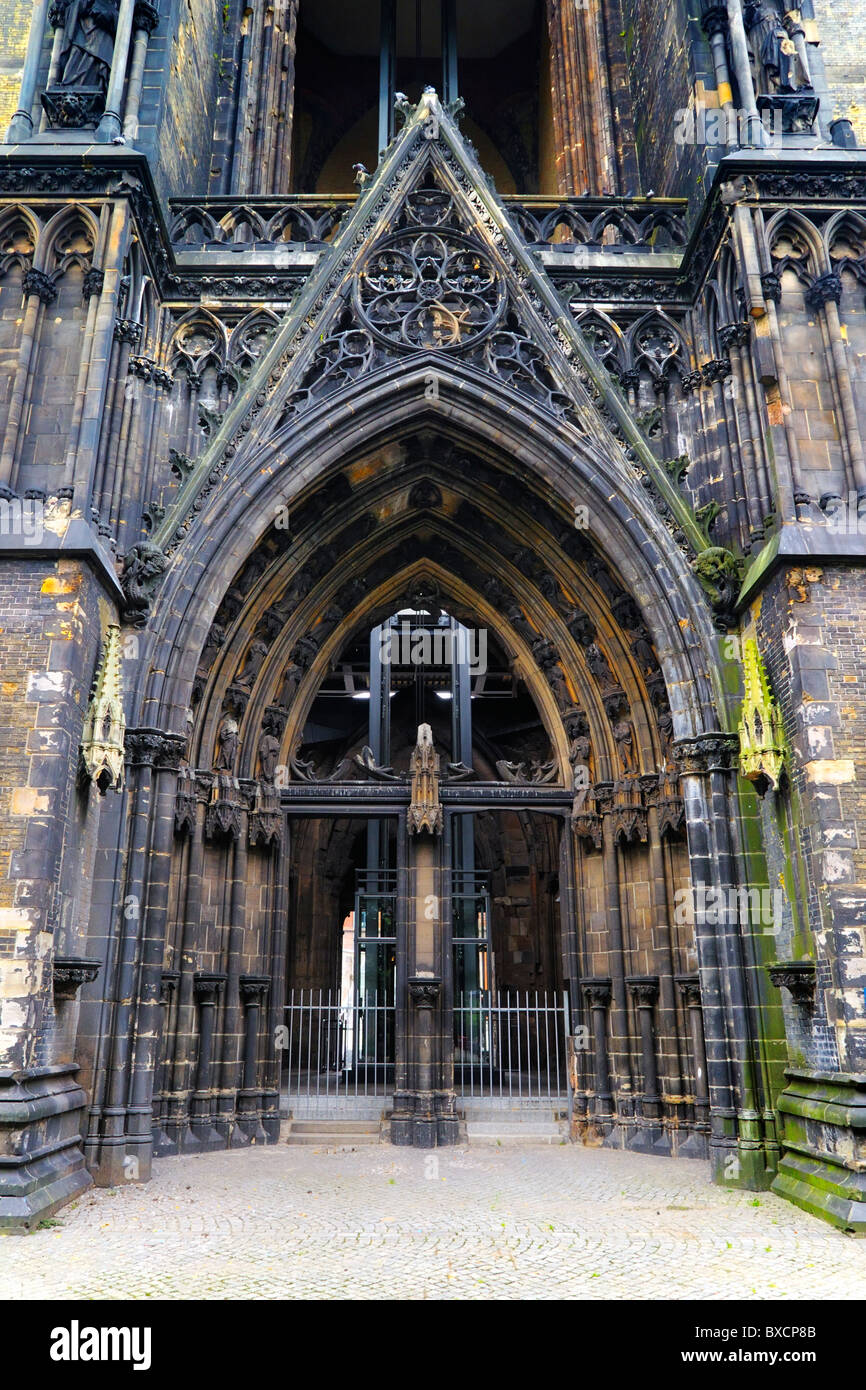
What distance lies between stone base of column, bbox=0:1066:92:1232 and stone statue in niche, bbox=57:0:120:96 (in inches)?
415

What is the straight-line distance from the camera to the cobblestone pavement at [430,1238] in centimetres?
555

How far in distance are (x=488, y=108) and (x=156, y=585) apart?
606 inches

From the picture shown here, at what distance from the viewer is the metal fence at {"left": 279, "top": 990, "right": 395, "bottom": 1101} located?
12883 millimetres

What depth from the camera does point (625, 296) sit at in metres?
12.4

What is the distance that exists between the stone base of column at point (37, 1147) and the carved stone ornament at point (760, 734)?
6.86 meters

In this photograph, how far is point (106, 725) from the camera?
9.29 m

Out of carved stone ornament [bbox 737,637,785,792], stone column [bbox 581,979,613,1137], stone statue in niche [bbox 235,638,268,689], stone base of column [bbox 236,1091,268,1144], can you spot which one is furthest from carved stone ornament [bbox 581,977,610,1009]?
stone statue in niche [bbox 235,638,268,689]

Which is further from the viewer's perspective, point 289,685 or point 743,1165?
point 289,685

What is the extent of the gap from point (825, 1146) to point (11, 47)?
1555 centimetres

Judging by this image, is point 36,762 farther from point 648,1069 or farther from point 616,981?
point 648,1069

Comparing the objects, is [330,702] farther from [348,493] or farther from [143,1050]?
[143,1050]

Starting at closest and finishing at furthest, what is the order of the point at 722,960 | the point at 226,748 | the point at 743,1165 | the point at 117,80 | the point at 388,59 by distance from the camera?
1. the point at 743,1165
2. the point at 722,960
3. the point at 117,80
4. the point at 226,748
5. the point at 388,59

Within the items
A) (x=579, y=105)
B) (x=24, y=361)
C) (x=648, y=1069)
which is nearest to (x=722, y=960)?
(x=648, y=1069)

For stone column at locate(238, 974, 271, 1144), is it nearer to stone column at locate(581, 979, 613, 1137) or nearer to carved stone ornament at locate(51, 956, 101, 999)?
carved stone ornament at locate(51, 956, 101, 999)
